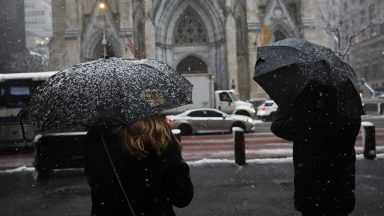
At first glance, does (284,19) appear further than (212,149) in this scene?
Yes

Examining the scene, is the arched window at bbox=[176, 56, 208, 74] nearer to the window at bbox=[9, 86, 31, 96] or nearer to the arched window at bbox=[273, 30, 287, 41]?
the arched window at bbox=[273, 30, 287, 41]

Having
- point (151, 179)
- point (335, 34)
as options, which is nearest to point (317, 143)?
point (151, 179)

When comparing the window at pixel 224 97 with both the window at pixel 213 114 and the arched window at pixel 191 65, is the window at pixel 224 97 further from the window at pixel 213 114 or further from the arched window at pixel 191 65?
the arched window at pixel 191 65

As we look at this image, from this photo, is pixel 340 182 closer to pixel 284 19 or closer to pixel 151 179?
pixel 151 179

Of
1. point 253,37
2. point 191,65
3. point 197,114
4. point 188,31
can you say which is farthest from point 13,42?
point 197,114

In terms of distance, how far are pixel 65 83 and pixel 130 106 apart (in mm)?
591

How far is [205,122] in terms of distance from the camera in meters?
18.9

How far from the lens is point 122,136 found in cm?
252

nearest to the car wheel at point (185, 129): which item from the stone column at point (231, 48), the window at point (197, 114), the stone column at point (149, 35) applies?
the window at point (197, 114)

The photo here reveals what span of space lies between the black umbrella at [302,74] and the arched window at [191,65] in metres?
30.0

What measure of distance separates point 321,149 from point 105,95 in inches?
69.2

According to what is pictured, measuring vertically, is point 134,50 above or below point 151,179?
above

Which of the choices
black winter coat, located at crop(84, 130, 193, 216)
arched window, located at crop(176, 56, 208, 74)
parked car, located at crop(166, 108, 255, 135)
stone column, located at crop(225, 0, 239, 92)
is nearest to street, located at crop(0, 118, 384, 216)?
black winter coat, located at crop(84, 130, 193, 216)

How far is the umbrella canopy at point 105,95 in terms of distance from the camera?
99.0 inches
